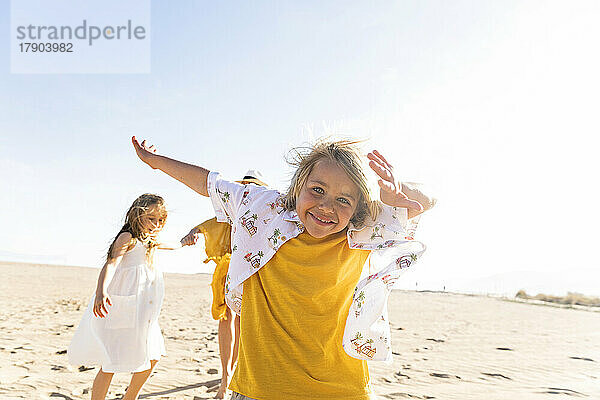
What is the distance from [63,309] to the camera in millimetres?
13438

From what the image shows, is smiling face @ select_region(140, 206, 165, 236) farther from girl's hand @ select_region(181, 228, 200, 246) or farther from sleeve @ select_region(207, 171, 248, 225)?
sleeve @ select_region(207, 171, 248, 225)

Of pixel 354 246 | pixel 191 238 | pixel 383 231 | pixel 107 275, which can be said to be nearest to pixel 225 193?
pixel 354 246

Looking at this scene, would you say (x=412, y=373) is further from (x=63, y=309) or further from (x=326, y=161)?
(x=63, y=309)

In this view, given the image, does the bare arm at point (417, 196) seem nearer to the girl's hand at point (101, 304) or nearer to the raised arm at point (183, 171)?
the raised arm at point (183, 171)

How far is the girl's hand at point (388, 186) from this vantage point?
2.37 m

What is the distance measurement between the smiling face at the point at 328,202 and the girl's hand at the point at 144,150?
83 centimetres

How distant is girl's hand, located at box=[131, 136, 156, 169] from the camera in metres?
2.72

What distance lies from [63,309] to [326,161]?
42.0 ft

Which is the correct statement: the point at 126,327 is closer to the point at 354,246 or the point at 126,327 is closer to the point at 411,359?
the point at 354,246

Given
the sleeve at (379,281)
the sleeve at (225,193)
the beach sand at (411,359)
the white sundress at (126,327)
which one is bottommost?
the beach sand at (411,359)

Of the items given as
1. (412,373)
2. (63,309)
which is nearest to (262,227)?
(412,373)

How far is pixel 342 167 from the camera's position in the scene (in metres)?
2.45

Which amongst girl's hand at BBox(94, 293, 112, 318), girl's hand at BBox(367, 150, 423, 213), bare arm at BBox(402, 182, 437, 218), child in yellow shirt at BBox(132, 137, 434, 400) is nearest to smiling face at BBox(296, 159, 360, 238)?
child in yellow shirt at BBox(132, 137, 434, 400)

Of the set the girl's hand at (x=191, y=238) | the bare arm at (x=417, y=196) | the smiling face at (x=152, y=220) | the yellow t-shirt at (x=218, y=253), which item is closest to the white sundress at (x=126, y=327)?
the smiling face at (x=152, y=220)
